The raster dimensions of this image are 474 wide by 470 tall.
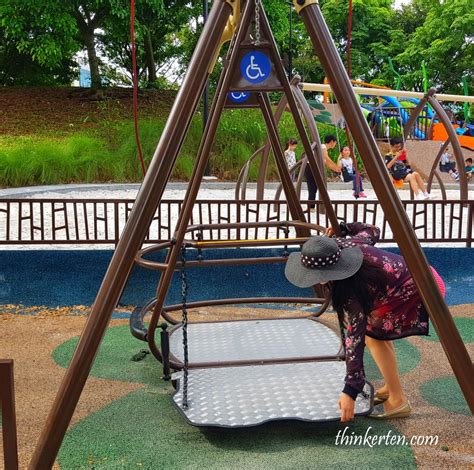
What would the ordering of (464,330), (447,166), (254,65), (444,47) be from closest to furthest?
1. (254,65)
2. (464,330)
3. (447,166)
4. (444,47)

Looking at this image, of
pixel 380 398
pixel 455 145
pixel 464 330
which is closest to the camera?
pixel 380 398

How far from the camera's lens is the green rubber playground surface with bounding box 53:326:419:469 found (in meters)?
2.40

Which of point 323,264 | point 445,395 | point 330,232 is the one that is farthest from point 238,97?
point 445,395

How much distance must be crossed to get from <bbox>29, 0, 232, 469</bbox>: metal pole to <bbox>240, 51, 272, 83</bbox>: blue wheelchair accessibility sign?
0.41m

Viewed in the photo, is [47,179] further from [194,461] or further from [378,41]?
[378,41]

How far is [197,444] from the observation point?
2.57 m

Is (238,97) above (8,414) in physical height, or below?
above

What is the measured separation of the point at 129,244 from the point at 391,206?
3.03 feet

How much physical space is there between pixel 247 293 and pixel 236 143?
28.0 feet

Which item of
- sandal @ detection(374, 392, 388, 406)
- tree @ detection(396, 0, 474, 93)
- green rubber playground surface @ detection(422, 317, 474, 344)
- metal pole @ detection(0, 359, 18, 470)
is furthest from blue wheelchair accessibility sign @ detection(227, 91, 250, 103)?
tree @ detection(396, 0, 474, 93)

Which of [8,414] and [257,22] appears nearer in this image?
[8,414]

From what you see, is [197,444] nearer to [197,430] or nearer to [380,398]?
[197,430]

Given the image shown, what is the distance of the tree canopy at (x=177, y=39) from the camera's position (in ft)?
51.8

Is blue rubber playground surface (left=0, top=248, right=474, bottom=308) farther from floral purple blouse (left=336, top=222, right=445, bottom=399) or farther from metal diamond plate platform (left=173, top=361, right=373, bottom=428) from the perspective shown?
floral purple blouse (left=336, top=222, right=445, bottom=399)
